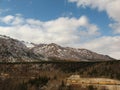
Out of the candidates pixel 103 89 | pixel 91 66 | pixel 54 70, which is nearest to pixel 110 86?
pixel 103 89

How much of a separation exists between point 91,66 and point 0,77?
3272 centimetres

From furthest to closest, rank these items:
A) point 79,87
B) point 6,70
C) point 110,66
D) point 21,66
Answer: point 21,66 → point 6,70 → point 110,66 → point 79,87

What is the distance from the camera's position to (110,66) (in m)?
96.6

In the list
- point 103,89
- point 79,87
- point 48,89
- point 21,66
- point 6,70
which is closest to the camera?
point 103,89

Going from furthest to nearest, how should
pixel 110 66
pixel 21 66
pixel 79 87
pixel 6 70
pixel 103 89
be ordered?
pixel 21 66 → pixel 6 70 → pixel 110 66 → pixel 79 87 → pixel 103 89

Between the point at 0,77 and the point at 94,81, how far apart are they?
3460cm

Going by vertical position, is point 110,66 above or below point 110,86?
above

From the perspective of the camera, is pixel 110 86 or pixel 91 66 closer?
pixel 110 86

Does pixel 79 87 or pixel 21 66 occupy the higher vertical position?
pixel 21 66

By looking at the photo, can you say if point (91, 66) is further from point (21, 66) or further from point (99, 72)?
point (21, 66)

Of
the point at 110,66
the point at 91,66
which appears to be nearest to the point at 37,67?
the point at 91,66

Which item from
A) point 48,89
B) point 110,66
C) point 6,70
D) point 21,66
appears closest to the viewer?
point 48,89

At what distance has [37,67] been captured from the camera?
4464 inches

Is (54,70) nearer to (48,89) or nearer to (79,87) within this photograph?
(48,89)
